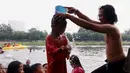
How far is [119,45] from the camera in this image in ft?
17.1

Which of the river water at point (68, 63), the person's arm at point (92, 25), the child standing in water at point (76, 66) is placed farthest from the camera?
the river water at point (68, 63)

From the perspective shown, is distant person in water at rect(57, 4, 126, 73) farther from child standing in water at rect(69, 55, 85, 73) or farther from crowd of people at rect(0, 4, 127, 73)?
child standing in water at rect(69, 55, 85, 73)

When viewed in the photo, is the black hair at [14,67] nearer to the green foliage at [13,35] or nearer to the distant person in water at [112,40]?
the distant person in water at [112,40]

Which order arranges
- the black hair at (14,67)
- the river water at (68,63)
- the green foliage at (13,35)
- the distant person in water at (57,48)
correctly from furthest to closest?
the green foliage at (13,35)
the river water at (68,63)
the black hair at (14,67)
the distant person in water at (57,48)

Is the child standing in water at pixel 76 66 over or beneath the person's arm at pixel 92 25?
beneath

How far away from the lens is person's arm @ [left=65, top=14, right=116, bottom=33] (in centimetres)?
480

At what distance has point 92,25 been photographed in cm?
488

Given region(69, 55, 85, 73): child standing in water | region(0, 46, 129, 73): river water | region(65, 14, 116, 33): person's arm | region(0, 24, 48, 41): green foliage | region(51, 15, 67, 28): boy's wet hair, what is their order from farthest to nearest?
region(0, 24, 48, 41): green foliage
region(0, 46, 129, 73): river water
region(69, 55, 85, 73): child standing in water
region(51, 15, 67, 28): boy's wet hair
region(65, 14, 116, 33): person's arm

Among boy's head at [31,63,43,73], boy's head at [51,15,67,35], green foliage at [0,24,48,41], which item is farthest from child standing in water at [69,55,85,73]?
green foliage at [0,24,48,41]

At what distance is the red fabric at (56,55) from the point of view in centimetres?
520

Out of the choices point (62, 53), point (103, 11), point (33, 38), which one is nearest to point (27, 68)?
point (62, 53)

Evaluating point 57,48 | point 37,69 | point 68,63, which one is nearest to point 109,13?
point 57,48

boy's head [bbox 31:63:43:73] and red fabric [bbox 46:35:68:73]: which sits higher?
red fabric [bbox 46:35:68:73]

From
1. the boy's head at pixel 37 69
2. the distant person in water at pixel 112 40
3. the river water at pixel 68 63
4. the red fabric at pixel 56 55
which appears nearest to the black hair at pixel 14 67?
the boy's head at pixel 37 69
